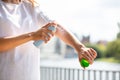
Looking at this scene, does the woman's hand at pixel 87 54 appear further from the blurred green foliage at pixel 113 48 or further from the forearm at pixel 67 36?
the blurred green foliage at pixel 113 48

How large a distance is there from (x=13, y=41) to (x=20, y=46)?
0.05 m

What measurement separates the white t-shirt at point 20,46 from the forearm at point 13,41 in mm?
24

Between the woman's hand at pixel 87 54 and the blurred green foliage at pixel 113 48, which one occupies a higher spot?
the woman's hand at pixel 87 54

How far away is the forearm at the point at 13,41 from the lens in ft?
2.43

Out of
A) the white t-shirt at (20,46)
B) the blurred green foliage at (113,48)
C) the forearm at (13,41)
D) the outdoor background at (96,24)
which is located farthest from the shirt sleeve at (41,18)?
the blurred green foliage at (113,48)

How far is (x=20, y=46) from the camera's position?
0.80 metres

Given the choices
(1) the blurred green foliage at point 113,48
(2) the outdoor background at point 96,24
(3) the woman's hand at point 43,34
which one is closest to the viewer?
(3) the woman's hand at point 43,34

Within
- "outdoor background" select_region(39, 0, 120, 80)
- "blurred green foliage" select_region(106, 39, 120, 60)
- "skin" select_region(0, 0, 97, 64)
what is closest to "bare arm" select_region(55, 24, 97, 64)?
"skin" select_region(0, 0, 97, 64)

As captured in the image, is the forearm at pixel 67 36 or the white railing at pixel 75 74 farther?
the white railing at pixel 75 74

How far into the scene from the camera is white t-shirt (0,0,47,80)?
0.79m

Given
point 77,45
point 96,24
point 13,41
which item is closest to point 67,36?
point 77,45

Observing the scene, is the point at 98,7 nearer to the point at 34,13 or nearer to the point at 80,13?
the point at 80,13

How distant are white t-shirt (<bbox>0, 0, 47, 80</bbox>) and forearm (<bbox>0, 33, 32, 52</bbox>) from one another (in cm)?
2

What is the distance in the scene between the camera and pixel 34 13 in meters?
0.83
